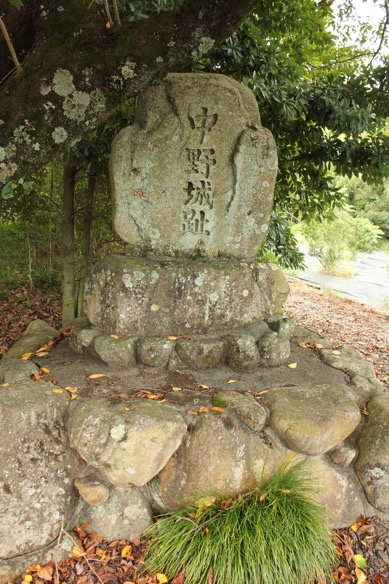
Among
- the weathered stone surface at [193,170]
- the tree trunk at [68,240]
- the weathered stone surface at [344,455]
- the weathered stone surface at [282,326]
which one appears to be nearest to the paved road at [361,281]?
the weathered stone surface at [282,326]

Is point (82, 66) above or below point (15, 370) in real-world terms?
above

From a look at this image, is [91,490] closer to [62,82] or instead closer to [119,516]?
[119,516]

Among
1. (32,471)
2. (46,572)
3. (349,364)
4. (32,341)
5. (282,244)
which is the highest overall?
(282,244)

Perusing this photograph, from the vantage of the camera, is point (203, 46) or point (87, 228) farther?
point (87, 228)

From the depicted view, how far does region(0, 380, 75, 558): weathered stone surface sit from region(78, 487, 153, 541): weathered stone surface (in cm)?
14

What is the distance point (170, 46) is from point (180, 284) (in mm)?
1563

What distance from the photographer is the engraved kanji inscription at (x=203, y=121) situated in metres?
3.25

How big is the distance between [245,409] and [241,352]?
1.99 ft

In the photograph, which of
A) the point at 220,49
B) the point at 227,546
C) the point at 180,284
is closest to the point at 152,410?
the point at 227,546

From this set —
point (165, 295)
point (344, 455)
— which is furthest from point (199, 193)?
point (344, 455)

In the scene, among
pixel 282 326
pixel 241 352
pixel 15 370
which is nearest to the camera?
pixel 15 370

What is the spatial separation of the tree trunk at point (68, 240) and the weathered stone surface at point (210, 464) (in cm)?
260

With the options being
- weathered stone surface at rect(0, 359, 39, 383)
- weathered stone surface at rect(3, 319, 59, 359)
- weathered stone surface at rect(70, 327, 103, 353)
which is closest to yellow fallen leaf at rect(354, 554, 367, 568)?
weathered stone surface at rect(70, 327, 103, 353)

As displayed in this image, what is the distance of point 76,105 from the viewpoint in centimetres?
239
